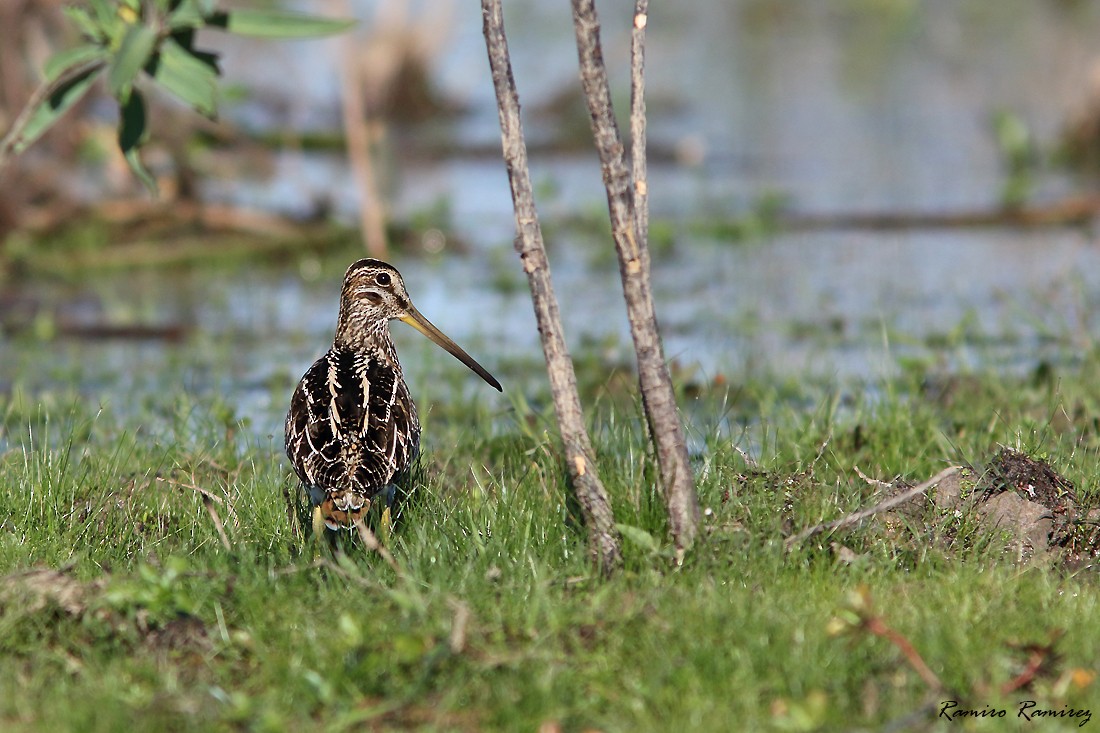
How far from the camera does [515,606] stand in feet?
13.9

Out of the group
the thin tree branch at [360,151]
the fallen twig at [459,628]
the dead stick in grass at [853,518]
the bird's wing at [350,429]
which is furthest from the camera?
the thin tree branch at [360,151]

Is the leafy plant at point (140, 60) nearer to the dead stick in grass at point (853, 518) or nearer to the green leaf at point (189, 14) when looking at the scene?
the green leaf at point (189, 14)

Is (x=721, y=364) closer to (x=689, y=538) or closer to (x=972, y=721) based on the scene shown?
(x=689, y=538)

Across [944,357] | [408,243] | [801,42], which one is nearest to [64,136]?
[408,243]

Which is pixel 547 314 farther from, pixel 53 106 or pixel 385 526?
pixel 53 106

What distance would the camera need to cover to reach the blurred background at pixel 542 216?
8.96 m

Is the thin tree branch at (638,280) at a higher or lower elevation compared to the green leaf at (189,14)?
lower

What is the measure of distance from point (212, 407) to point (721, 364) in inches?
109

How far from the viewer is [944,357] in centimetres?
808

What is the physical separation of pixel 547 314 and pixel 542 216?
359 inches

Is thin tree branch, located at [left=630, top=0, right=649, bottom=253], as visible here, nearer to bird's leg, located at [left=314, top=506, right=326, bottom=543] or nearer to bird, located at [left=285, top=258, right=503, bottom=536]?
bird, located at [left=285, top=258, right=503, bottom=536]

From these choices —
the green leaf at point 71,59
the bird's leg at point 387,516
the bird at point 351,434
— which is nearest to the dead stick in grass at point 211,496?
the bird at point 351,434

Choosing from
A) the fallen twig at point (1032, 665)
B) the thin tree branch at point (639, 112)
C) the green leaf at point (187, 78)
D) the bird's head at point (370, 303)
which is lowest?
the fallen twig at point (1032, 665)

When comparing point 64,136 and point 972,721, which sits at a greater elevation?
point 64,136
